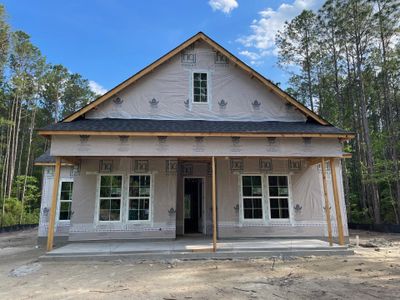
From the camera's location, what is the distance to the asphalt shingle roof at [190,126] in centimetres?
811

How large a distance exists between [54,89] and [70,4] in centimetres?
1963

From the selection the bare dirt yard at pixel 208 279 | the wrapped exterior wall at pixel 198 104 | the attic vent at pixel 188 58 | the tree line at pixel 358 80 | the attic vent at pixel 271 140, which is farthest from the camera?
the tree line at pixel 358 80

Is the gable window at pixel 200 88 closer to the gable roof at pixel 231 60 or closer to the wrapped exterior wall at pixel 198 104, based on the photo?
the wrapped exterior wall at pixel 198 104

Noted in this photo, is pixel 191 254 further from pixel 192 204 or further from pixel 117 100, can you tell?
pixel 117 100

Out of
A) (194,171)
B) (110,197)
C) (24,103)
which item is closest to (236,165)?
(194,171)

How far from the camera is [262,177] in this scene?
10.2 metres

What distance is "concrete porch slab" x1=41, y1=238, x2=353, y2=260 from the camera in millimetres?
7363

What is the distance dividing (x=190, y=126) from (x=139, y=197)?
3158 mm

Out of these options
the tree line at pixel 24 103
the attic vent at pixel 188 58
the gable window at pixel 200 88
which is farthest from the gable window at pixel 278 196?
the tree line at pixel 24 103

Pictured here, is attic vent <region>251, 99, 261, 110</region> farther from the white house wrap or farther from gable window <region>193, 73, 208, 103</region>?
gable window <region>193, 73, 208, 103</region>

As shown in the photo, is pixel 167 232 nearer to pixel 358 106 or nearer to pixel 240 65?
pixel 240 65

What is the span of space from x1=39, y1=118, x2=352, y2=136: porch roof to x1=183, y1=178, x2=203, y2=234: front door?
2.84 m

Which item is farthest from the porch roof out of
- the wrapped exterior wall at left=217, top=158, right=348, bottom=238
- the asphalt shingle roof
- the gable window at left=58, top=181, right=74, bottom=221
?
the gable window at left=58, top=181, right=74, bottom=221

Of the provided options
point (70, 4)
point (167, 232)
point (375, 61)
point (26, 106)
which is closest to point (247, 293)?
point (167, 232)
